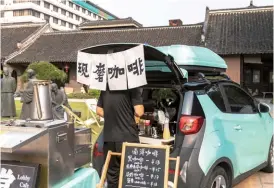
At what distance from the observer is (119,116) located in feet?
11.3

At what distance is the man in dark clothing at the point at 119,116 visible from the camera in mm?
3432

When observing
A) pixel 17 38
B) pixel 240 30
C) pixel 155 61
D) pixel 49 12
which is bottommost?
pixel 155 61

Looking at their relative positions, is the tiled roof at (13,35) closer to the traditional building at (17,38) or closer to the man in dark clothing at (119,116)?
the traditional building at (17,38)

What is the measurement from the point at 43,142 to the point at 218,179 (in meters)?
2.19

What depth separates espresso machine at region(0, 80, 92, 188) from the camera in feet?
7.25

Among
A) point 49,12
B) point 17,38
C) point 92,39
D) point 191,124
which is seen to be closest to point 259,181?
point 191,124

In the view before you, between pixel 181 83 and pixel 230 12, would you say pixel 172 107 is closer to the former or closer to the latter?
pixel 181 83

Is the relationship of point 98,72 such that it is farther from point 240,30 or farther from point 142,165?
point 240,30

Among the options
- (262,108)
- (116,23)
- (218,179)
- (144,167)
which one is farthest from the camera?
(116,23)

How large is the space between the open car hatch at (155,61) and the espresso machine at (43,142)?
1048 millimetres

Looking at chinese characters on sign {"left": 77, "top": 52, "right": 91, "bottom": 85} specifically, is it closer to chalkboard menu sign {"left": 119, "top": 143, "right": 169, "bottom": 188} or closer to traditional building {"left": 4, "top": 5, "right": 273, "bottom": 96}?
chalkboard menu sign {"left": 119, "top": 143, "right": 169, "bottom": 188}

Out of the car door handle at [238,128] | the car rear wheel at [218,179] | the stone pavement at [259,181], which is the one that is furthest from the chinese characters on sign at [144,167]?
the stone pavement at [259,181]

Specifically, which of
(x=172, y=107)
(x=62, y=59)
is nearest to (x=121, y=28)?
(x=62, y=59)

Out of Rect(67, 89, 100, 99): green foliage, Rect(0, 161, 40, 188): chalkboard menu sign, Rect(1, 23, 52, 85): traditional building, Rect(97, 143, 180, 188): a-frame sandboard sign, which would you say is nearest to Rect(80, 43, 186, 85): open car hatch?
Rect(97, 143, 180, 188): a-frame sandboard sign
